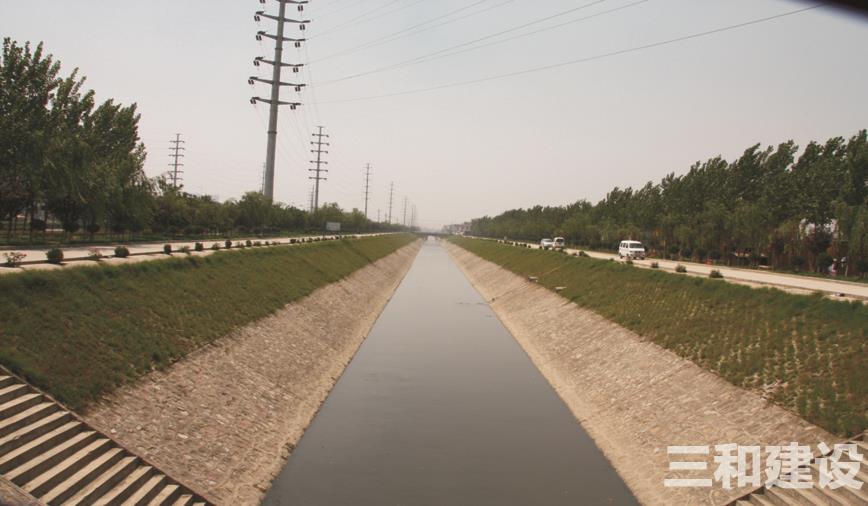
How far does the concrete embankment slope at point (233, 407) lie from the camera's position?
13992 mm

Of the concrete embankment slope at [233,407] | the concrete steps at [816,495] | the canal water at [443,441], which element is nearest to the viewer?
the concrete steps at [816,495]

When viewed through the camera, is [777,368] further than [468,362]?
No

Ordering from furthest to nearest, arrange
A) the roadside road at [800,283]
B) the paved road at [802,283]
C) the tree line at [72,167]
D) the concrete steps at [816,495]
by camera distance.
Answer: the tree line at [72,167]
the paved road at [802,283]
the roadside road at [800,283]
the concrete steps at [816,495]

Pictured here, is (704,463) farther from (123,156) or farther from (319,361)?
(123,156)

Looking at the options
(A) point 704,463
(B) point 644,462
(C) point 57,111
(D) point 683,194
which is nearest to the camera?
(A) point 704,463

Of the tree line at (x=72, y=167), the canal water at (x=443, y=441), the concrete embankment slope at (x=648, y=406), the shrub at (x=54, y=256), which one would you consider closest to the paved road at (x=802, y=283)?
the concrete embankment slope at (x=648, y=406)

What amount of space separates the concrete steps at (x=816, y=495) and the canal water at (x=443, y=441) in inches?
143

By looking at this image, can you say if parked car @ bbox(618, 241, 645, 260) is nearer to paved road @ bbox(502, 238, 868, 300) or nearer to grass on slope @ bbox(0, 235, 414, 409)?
paved road @ bbox(502, 238, 868, 300)

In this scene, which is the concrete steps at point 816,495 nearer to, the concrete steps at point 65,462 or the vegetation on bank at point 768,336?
the vegetation on bank at point 768,336

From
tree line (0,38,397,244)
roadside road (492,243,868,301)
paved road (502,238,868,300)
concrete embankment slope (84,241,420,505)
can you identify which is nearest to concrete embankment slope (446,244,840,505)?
roadside road (492,243,868,301)

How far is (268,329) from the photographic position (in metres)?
27.8

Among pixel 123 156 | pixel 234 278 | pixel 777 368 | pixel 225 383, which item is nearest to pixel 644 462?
pixel 777 368

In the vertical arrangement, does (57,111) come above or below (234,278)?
above

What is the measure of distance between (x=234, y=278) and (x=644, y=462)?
23368 mm
